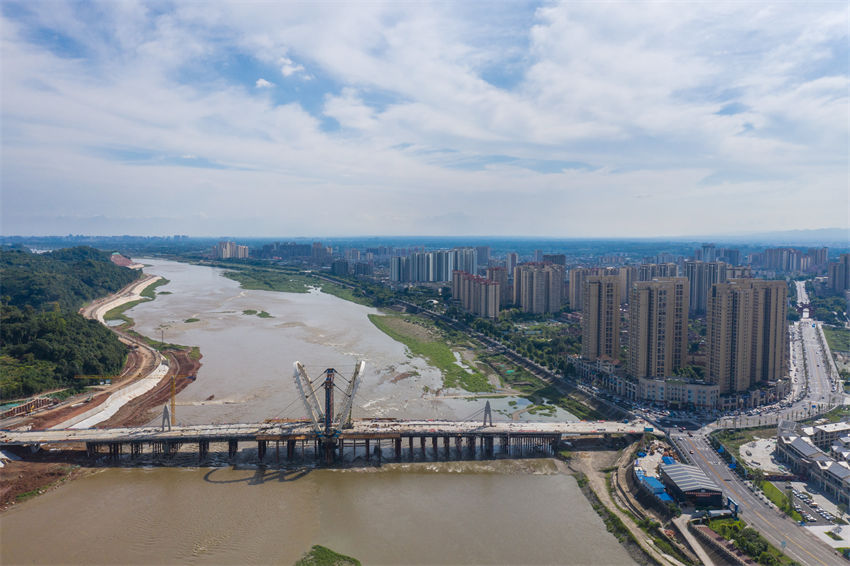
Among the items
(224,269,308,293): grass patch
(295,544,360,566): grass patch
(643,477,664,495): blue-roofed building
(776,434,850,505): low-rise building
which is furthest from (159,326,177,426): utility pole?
(224,269,308,293): grass patch

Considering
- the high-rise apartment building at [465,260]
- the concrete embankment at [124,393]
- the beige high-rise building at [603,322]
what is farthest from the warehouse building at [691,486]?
the high-rise apartment building at [465,260]

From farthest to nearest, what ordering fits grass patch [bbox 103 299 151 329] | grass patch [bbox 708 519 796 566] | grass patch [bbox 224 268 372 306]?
grass patch [bbox 224 268 372 306] → grass patch [bbox 103 299 151 329] → grass patch [bbox 708 519 796 566]

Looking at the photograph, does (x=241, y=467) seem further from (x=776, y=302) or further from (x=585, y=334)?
(x=776, y=302)

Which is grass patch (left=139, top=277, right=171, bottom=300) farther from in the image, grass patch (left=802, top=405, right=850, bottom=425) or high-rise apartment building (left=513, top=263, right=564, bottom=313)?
grass patch (left=802, top=405, right=850, bottom=425)

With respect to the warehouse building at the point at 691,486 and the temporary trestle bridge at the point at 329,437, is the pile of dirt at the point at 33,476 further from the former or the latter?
the warehouse building at the point at 691,486

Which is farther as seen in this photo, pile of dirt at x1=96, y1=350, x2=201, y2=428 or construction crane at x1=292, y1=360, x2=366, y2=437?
pile of dirt at x1=96, y1=350, x2=201, y2=428

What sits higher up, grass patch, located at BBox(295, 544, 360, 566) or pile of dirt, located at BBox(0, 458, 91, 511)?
pile of dirt, located at BBox(0, 458, 91, 511)

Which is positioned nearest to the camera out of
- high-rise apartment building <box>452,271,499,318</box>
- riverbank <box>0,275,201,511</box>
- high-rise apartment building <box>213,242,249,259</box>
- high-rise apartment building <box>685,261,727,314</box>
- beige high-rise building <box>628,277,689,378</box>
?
riverbank <box>0,275,201,511</box>

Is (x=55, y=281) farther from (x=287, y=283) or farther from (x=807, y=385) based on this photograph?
(x=807, y=385)
